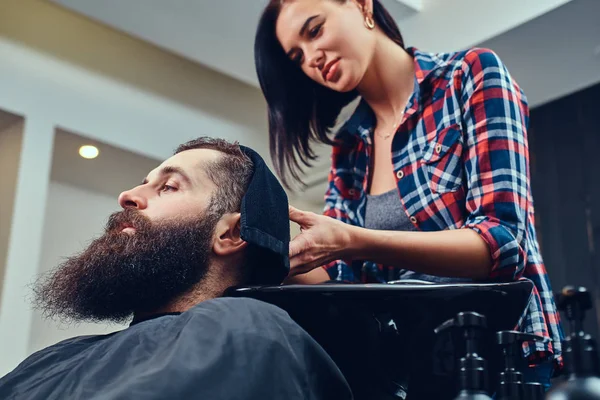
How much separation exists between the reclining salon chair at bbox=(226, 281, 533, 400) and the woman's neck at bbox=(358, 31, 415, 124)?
0.77 metres

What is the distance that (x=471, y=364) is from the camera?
0.81m

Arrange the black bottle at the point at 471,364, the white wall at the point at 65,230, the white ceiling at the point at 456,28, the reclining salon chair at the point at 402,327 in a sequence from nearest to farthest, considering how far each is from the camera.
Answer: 1. the black bottle at the point at 471,364
2. the reclining salon chair at the point at 402,327
3. the white ceiling at the point at 456,28
4. the white wall at the point at 65,230

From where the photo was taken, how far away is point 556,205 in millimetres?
3547

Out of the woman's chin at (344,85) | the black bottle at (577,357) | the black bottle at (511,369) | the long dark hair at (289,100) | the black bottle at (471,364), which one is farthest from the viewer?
the long dark hair at (289,100)

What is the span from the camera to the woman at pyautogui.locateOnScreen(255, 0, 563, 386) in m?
1.46

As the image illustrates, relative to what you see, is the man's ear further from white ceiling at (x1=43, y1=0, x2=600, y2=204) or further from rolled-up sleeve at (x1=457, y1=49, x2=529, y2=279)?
white ceiling at (x1=43, y1=0, x2=600, y2=204)

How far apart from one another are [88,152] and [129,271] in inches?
97.3

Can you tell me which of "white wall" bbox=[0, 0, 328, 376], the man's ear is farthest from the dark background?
the man's ear

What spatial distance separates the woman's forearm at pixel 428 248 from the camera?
1.45 metres

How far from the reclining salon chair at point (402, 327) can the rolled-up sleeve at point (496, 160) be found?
0.35m

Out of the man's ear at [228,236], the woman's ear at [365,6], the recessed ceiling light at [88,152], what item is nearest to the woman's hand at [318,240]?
the man's ear at [228,236]

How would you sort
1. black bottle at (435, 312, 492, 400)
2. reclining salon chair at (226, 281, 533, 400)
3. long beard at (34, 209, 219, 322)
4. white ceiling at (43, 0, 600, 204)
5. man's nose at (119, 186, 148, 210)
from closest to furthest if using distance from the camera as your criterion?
black bottle at (435, 312, 492, 400) < reclining salon chair at (226, 281, 533, 400) < long beard at (34, 209, 219, 322) < man's nose at (119, 186, 148, 210) < white ceiling at (43, 0, 600, 204)

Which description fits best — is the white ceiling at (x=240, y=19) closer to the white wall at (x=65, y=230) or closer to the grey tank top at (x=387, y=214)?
the white wall at (x=65, y=230)

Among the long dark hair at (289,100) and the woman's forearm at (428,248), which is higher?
the long dark hair at (289,100)
